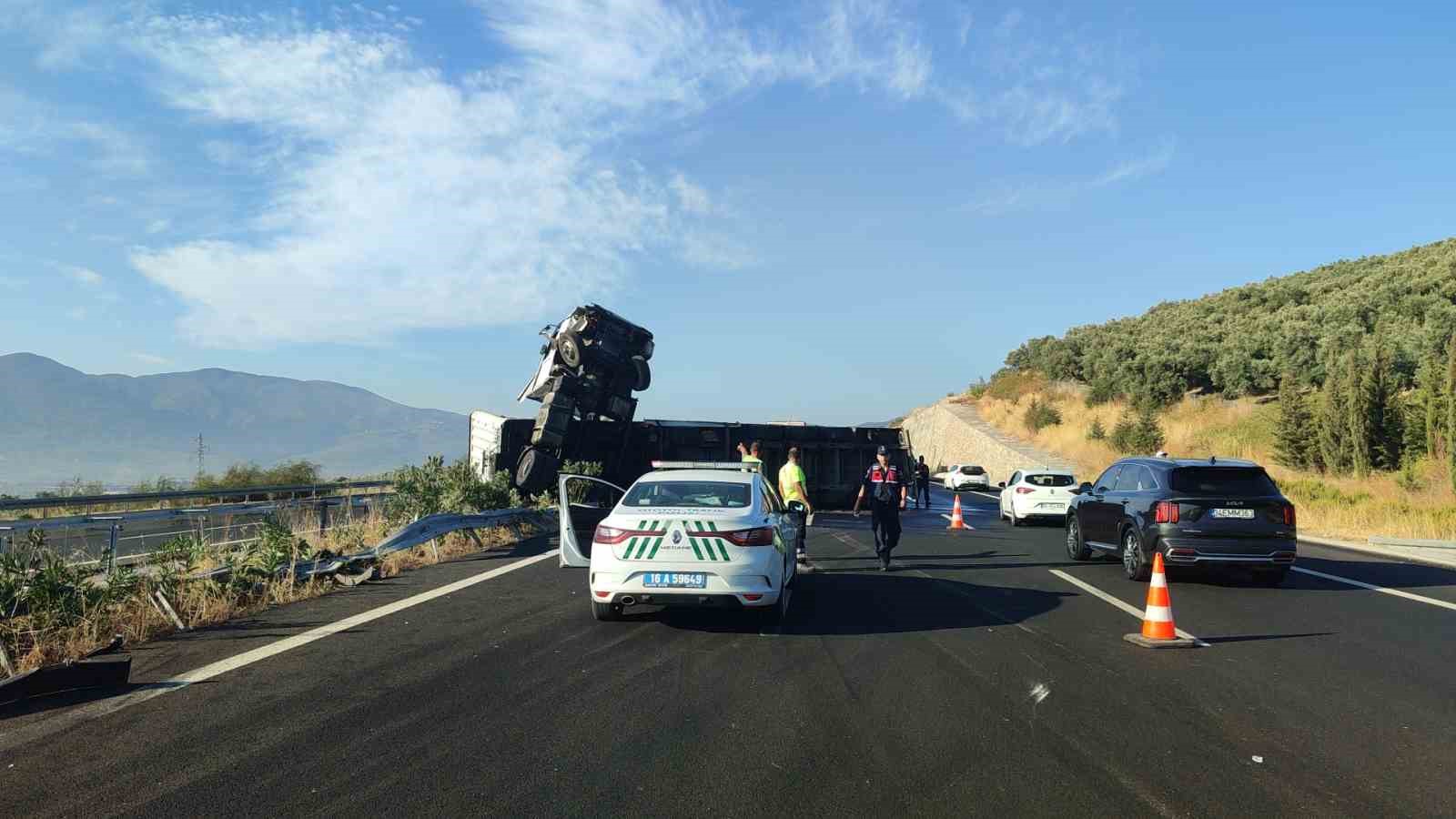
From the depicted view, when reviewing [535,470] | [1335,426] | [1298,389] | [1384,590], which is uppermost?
[1298,389]

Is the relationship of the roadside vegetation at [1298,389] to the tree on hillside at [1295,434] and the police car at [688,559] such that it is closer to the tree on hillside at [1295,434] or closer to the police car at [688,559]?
the tree on hillside at [1295,434]

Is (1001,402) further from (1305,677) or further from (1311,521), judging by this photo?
(1305,677)

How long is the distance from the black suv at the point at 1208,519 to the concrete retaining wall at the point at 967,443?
97.7 ft

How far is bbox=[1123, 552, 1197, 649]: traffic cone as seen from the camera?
841cm

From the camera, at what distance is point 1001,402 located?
6938 centimetres

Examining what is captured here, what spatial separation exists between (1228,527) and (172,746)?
11.2m

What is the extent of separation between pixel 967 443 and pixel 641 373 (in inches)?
1894

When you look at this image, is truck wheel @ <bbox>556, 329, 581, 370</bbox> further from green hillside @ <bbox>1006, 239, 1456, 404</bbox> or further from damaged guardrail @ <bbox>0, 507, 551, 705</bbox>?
green hillside @ <bbox>1006, 239, 1456, 404</bbox>

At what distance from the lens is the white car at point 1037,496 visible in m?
23.3

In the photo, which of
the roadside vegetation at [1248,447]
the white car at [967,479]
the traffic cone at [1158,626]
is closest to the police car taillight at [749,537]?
the traffic cone at [1158,626]

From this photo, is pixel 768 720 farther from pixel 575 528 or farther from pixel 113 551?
pixel 113 551

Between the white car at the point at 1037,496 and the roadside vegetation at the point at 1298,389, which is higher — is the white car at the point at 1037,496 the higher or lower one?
the lower one

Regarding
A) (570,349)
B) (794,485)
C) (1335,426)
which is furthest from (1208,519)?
(1335,426)

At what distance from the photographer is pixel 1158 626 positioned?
860 centimetres
